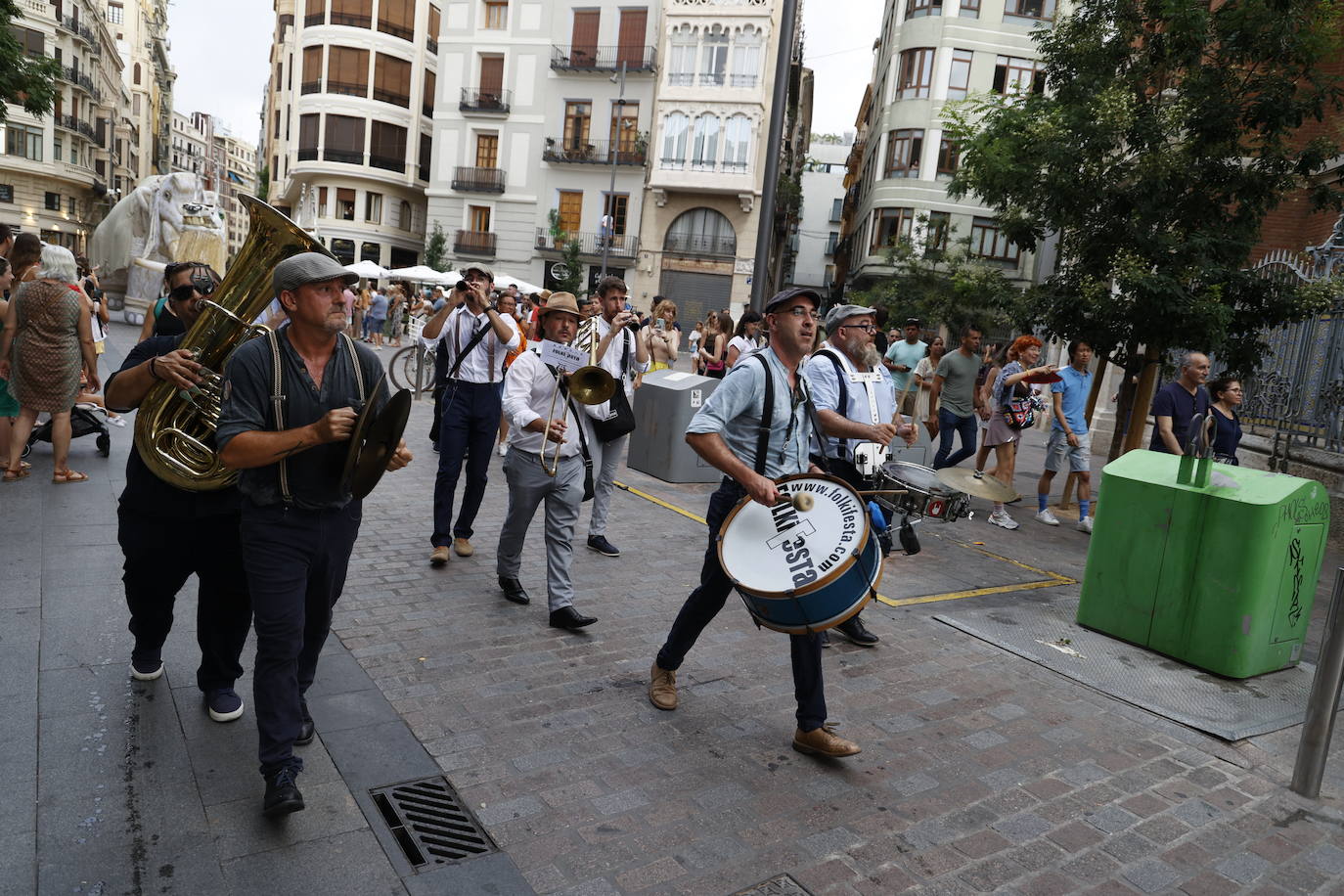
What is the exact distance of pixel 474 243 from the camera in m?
42.1

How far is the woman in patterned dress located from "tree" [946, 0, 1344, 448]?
29.3 feet

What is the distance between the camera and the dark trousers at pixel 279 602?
3.05 metres

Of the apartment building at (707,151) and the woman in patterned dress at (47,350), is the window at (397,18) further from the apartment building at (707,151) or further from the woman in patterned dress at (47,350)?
the woman in patterned dress at (47,350)

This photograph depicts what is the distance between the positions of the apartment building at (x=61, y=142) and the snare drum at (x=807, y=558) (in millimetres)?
57771

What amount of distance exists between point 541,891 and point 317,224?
4567cm

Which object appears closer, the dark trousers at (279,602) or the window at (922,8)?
the dark trousers at (279,602)

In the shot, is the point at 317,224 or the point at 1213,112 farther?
the point at 317,224

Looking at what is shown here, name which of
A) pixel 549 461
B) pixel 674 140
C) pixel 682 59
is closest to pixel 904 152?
pixel 674 140

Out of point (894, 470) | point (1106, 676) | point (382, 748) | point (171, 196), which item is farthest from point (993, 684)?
point (171, 196)

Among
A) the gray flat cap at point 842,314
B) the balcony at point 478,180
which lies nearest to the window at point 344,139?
the balcony at point 478,180

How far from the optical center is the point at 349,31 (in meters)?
42.5

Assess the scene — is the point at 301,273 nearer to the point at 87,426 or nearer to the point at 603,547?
the point at 603,547

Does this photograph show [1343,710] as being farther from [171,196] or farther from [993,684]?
[171,196]

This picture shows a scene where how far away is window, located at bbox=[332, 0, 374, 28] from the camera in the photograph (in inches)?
1673
